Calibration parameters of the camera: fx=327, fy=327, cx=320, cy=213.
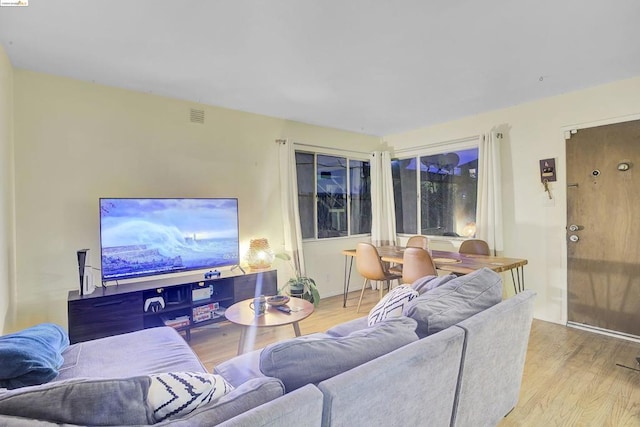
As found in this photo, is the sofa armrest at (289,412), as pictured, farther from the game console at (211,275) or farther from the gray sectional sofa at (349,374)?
the game console at (211,275)

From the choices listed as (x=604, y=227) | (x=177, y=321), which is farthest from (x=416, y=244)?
(x=177, y=321)

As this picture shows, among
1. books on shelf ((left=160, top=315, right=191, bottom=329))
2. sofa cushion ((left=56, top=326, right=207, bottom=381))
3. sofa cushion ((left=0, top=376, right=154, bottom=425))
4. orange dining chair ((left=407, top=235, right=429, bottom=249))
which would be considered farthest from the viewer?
orange dining chair ((left=407, top=235, right=429, bottom=249))

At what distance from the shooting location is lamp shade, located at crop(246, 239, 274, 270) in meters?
3.61

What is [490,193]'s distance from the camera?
382 centimetres

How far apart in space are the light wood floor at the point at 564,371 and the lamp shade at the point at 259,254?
2.29ft

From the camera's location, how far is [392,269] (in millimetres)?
4082

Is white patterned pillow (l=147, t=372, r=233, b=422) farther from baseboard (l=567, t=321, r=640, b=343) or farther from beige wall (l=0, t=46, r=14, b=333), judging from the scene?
baseboard (l=567, t=321, r=640, b=343)

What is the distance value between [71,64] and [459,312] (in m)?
3.20

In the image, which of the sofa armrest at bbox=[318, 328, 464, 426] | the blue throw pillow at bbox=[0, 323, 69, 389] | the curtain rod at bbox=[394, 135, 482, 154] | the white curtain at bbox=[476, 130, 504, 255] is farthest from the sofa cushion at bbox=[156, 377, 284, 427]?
the curtain rod at bbox=[394, 135, 482, 154]

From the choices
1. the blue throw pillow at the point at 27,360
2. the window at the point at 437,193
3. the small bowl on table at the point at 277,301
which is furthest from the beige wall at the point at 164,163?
the small bowl on table at the point at 277,301

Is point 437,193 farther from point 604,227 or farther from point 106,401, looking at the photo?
point 106,401

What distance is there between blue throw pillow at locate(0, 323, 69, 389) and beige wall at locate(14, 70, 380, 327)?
1440 millimetres

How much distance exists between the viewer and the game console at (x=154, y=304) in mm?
2875

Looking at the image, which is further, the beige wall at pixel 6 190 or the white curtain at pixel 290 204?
the white curtain at pixel 290 204
